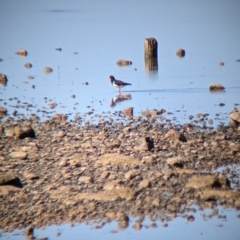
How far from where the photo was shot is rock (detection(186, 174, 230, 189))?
6.48 metres

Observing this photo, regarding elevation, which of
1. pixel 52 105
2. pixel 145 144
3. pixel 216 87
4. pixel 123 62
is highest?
pixel 123 62

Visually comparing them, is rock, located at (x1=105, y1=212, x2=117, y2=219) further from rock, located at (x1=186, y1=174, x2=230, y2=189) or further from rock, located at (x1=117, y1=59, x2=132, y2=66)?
rock, located at (x1=117, y1=59, x2=132, y2=66)

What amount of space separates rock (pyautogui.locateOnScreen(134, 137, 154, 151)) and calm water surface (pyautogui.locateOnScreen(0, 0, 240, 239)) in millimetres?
1310

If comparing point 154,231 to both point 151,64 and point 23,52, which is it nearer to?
point 151,64

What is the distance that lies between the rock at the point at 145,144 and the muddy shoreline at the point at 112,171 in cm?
1

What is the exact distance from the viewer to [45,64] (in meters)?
13.6

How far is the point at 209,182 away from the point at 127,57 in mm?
7702

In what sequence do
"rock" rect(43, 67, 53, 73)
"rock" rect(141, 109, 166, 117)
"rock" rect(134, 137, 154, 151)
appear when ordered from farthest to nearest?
"rock" rect(43, 67, 53, 73)
"rock" rect(141, 109, 166, 117)
"rock" rect(134, 137, 154, 151)

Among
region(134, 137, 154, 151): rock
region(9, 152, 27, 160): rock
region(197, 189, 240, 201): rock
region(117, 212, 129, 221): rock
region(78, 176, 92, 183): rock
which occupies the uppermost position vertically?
region(134, 137, 154, 151): rock

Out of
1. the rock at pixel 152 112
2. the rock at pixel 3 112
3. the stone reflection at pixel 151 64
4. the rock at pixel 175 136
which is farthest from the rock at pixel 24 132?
the stone reflection at pixel 151 64

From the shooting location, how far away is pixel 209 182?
6496 mm

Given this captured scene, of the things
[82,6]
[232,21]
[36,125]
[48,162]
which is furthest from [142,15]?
[48,162]

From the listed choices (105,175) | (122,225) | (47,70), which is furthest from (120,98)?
(122,225)

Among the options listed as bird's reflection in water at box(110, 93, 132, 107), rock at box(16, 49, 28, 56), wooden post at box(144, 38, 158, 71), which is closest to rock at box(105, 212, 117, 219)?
bird's reflection in water at box(110, 93, 132, 107)
